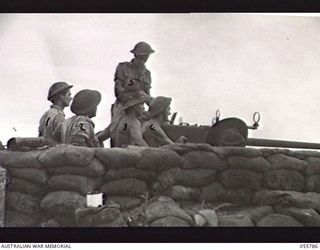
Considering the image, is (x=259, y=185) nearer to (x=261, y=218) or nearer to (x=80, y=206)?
(x=261, y=218)

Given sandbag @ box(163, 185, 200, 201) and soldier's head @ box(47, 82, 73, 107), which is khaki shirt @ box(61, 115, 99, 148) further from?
sandbag @ box(163, 185, 200, 201)

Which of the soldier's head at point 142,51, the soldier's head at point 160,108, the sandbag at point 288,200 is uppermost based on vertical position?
the soldier's head at point 142,51

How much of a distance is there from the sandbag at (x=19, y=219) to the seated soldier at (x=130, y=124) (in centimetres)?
78

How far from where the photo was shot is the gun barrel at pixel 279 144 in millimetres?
4734

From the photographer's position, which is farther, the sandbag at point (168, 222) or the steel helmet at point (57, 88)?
the steel helmet at point (57, 88)

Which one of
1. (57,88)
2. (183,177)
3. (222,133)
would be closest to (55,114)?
(57,88)

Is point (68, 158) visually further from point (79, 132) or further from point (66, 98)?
point (66, 98)

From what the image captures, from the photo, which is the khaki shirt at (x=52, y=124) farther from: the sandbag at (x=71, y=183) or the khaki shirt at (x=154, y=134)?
the khaki shirt at (x=154, y=134)

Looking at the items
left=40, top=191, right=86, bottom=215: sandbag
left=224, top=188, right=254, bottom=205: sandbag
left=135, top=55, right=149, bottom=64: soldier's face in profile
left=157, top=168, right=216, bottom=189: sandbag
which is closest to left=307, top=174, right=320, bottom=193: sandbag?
left=224, top=188, right=254, bottom=205: sandbag

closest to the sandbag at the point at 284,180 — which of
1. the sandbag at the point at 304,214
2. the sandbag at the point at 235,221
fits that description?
the sandbag at the point at 304,214

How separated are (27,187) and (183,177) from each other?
43.3 inches

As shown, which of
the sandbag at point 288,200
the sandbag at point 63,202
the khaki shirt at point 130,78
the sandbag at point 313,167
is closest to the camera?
the sandbag at point 63,202

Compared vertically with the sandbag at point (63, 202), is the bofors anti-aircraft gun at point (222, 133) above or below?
above

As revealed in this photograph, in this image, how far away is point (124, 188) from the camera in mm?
4523
